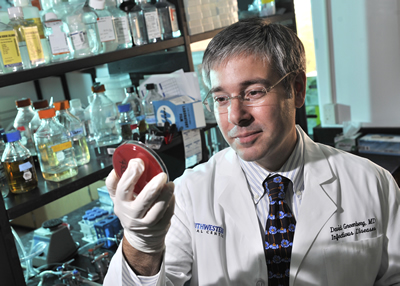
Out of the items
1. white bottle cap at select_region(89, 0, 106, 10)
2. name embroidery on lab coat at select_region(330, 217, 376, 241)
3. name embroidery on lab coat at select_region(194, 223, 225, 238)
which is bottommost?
name embroidery on lab coat at select_region(330, 217, 376, 241)

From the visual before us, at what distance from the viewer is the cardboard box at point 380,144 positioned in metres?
2.72

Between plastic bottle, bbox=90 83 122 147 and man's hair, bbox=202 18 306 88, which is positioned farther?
plastic bottle, bbox=90 83 122 147

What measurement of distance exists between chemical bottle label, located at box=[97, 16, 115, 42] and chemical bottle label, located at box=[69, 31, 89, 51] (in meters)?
0.09

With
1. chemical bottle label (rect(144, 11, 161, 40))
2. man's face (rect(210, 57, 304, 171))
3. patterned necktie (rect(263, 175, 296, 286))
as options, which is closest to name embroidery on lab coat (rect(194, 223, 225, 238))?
patterned necktie (rect(263, 175, 296, 286))

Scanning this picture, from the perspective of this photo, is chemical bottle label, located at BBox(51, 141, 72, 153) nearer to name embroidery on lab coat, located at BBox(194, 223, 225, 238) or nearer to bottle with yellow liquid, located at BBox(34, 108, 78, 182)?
bottle with yellow liquid, located at BBox(34, 108, 78, 182)

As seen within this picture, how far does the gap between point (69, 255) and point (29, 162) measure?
0.69 m

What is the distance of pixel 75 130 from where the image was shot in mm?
1571

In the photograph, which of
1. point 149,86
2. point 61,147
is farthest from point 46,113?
point 149,86

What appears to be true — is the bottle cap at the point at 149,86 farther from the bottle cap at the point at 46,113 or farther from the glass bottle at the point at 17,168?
the glass bottle at the point at 17,168

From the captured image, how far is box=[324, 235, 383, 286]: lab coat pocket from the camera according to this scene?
1.21m

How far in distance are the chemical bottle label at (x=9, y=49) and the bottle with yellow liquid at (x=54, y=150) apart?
8.1 inches

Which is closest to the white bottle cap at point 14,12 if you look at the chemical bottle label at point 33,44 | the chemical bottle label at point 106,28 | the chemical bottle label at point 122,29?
the chemical bottle label at point 33,44

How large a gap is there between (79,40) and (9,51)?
0.97 feet

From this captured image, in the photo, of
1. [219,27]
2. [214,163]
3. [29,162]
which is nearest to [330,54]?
[219,27]
